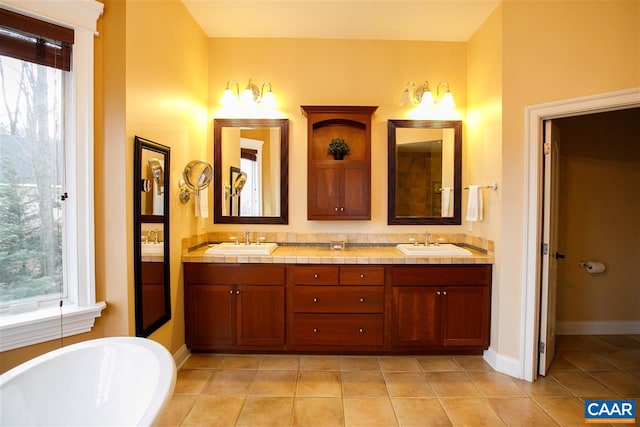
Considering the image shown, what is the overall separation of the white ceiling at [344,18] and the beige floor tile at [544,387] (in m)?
2.98

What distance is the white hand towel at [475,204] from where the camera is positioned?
2723 millimetres

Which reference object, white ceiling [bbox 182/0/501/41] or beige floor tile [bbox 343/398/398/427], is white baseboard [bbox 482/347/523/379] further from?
white ceiling [bbox 182/0/501/41]

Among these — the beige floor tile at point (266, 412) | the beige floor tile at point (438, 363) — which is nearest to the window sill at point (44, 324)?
the beige floor tile at point (266, 412)

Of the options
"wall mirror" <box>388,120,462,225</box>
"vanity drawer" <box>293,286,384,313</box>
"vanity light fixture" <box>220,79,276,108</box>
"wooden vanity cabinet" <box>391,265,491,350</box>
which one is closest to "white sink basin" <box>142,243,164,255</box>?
"vanity drawer" <box>293,286,384,313</box>

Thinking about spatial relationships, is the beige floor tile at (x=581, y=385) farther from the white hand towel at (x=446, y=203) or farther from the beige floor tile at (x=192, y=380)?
the beige floor tile at (x=192, y=380)

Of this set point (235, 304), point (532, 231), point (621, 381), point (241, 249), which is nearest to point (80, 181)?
point (241, 249)

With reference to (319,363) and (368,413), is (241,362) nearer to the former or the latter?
(319,363)

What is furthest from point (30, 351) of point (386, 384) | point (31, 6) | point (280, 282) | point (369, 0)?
point (369, 0)

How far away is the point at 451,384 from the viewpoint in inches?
90.0

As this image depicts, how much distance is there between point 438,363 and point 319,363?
100 cm

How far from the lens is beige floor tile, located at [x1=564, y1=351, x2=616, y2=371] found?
2506 millimetres

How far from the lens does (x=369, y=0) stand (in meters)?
2.49

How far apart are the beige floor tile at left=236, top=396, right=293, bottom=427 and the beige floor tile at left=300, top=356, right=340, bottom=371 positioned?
412 mm

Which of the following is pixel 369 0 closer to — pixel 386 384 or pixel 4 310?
pixel 386 384
